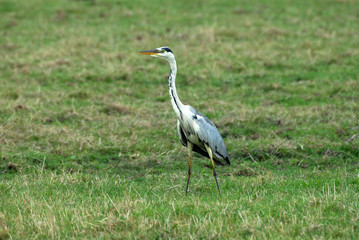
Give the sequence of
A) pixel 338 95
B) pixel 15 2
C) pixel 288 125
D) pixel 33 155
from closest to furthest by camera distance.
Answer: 1. pixel 33 155
2. pixel 288 125
3. pixel 338 95
4. pixel 15 2

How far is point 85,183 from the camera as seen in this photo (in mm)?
6793

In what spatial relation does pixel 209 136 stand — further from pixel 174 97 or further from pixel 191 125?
pixel 174 97

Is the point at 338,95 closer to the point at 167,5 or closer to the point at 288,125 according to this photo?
the point at 288,125

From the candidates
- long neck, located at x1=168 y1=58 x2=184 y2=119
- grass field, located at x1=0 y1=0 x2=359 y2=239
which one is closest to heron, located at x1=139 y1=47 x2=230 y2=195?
long neck, located at x1=168 y1=58 x2=184 y2=119

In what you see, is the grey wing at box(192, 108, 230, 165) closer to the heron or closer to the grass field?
the heron

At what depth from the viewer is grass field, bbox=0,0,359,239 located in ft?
17.4

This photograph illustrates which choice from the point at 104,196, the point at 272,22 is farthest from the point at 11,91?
the point at 272,22

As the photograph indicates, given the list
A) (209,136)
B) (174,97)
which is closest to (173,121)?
(209,136)

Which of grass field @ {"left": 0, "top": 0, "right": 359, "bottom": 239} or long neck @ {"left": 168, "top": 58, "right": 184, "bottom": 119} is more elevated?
long neck @ {"left": 168, "top": 58, "right": 184, "bottom": 119}

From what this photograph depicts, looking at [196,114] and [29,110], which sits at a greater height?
[196,114]

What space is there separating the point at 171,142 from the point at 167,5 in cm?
1261

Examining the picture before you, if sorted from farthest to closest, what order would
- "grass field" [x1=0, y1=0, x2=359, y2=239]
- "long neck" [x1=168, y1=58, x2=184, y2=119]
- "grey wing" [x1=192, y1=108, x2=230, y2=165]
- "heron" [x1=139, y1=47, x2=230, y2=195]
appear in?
"grey wing" [x1=192, y1=108, x2=230, y2=165] < "heron" [x1=139, y1=47, x2=230, y2=195] < "long neck" [x1=168, y1=58, x2=184, y2=119] < "grass field" [x1=0, y1=0, x2=359, y2=239]

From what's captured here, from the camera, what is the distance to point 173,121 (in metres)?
9.88

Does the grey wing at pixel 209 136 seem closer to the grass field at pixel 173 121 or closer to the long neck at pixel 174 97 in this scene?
the long neck at pixel 174 97
